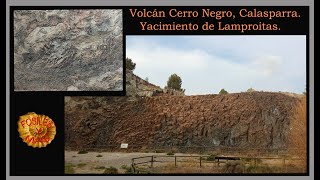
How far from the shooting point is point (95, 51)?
16.5 metres

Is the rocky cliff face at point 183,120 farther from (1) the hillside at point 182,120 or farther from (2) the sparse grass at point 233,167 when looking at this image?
(2) the sparse grass at point 233,167

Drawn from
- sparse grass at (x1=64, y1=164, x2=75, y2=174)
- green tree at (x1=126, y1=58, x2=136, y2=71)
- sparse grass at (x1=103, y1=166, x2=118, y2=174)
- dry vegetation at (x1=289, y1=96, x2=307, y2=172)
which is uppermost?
green tree at (x1=126, y1=58, x2=136, y2=71)

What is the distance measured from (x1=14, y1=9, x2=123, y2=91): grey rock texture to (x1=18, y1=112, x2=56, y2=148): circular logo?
940mm

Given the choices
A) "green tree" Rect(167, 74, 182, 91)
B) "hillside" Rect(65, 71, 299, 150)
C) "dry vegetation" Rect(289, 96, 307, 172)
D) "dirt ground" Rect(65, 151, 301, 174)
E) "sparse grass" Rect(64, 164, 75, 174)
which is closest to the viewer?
"sparse grass" Rect(64, 164, 75, 174)

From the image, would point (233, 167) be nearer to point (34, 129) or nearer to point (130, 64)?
point (130, 64)

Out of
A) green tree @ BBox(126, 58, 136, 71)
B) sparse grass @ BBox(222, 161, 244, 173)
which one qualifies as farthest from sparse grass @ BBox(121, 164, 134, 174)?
green tree @ BBox(126, 58, 136, 71)

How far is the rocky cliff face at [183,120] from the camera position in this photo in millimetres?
20812

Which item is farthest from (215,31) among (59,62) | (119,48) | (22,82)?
(22,82)

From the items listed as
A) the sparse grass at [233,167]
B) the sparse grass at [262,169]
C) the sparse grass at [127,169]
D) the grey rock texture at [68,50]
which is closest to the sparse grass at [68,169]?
the sparse grass at [127,169]

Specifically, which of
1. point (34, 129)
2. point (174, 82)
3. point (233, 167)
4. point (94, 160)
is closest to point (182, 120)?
point (174, 82)

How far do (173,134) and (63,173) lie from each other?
7897 millimetres

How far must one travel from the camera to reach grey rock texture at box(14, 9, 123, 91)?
16250 millimetres

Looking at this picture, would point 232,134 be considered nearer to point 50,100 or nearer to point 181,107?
point 181,107

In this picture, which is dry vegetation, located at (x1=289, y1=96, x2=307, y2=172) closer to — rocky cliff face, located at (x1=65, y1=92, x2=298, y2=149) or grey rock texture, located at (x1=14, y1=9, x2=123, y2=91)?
rocky cliff face, located at (x1=65, y1=92, x2=298, y2=149)
